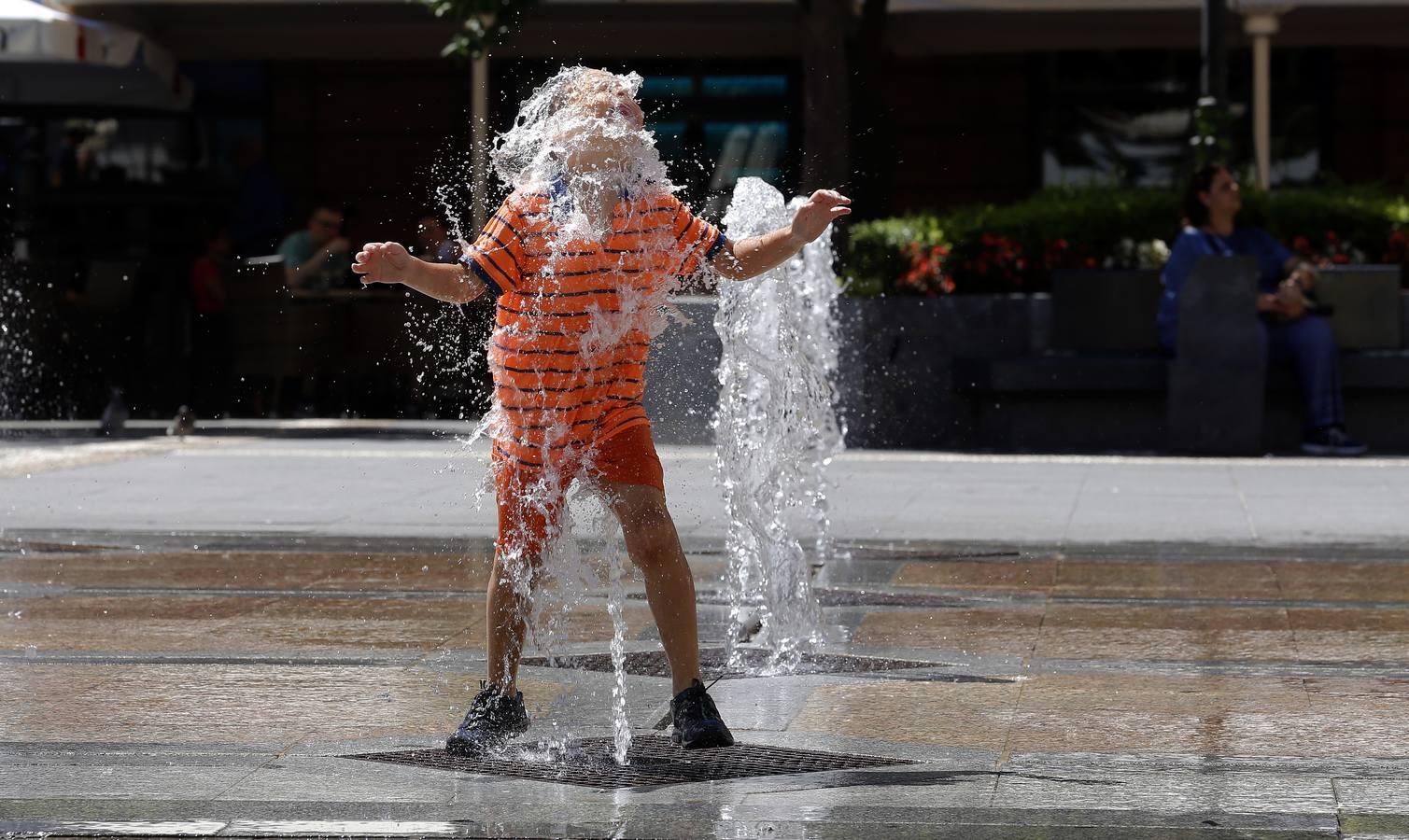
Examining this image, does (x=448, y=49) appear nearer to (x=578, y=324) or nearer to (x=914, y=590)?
(x=914, y=590)

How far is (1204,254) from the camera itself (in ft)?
42.9

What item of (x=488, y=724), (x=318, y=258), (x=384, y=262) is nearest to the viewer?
(x=384, y=262)

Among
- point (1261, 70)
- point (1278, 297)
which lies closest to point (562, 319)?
point (1278, 297)

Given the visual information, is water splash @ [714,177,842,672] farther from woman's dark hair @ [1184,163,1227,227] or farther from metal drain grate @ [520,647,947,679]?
woman's dark hair @ [1184,163,1227,227]

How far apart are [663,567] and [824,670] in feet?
4.24

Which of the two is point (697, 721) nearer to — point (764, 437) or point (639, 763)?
point (639, 763)

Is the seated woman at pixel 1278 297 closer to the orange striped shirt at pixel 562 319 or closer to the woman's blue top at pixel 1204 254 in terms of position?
the woman's blue top at pixel 1204 254

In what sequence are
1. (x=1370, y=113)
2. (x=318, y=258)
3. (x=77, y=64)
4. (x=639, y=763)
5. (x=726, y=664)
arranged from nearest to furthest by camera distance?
(x=639, y=763), (x=726, y=664), (x=318, y=258), (x=77, y=64), (x=1370, y=113)

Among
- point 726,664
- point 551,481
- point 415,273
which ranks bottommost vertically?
point 726,664

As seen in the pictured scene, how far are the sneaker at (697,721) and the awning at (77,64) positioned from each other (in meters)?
12.0

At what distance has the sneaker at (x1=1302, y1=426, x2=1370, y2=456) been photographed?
1302 cm

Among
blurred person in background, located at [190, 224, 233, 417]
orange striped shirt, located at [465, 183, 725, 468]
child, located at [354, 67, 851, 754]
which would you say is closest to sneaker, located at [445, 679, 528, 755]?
child, located at [354, 67, 851, 754]

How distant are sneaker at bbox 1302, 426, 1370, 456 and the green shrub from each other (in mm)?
1389

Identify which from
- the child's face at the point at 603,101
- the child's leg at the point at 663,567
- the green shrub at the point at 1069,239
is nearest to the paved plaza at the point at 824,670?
the child's leg at the point at 663,567
